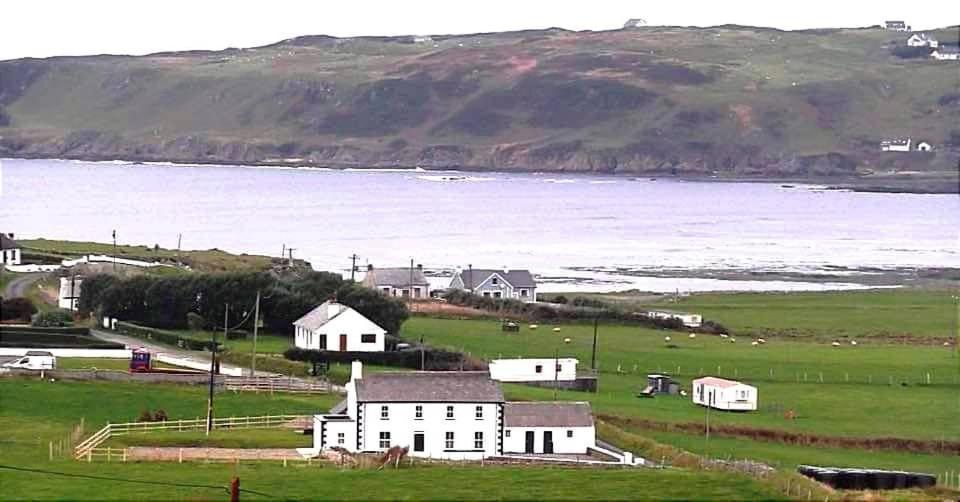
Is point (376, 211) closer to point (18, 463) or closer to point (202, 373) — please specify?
point (202, 373)

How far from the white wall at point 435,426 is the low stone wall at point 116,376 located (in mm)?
9203

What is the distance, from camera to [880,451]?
39.2m

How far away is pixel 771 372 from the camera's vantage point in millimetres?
51312

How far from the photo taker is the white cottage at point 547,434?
36.7 m

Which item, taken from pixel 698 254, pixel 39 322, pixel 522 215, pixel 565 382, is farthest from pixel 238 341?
pixel 522 215

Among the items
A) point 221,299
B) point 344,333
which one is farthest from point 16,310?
point 344,333

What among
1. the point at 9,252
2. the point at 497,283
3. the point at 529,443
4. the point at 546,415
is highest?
the point at 9,252

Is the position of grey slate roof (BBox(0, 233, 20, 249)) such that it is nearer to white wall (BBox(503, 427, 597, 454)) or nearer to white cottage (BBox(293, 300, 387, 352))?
white cottage (BBox(293, 300, 387, 352))

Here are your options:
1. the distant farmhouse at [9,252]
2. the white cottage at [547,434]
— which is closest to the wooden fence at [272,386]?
the white cottage at [547,434]

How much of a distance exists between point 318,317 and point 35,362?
9.28 metres

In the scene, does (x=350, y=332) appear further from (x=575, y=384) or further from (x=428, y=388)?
(x=428, y=388)

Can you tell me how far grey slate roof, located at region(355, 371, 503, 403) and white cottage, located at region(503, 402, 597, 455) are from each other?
2.13 feet

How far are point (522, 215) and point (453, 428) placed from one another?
13906 centimetres

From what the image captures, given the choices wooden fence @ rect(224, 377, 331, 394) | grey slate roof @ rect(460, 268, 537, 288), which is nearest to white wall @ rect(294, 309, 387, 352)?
wooden fence @ rect(224, 377, 331, 394)
